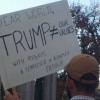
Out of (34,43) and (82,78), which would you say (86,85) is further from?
(34,43)

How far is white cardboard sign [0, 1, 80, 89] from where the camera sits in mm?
3154

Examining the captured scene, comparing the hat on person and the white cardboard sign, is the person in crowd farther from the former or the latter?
the white cardboard sign

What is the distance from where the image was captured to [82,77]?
2434mm

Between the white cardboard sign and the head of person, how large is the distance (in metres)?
0.78

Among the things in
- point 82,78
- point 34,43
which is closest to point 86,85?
point 82,78

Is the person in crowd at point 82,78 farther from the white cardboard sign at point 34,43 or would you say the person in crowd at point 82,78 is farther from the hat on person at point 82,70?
the white cardboard sign at point 34,43

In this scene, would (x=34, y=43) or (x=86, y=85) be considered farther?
(x=34, y=43)

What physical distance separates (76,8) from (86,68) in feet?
70.8

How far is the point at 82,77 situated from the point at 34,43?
93 centimetres

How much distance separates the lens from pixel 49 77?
3.40 metres

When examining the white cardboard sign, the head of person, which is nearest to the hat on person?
the head of person

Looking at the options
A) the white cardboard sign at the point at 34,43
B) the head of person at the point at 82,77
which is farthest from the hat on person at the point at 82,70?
the white cardboard sign at the point at 34,43

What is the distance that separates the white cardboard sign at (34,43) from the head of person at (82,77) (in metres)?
0.78

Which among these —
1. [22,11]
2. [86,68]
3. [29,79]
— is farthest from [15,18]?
[86,68]
